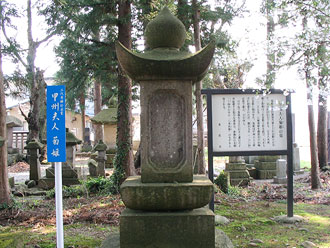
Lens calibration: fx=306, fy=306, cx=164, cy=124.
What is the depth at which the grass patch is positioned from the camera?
15.9 ft

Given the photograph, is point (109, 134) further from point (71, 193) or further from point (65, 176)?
point (71, 193)

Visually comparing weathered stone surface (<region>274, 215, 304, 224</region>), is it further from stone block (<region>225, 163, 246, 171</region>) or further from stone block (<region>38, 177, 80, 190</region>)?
stone block (<region>38, 177, 80, 190</region>)

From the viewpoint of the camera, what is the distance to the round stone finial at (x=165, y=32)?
13.2 feet

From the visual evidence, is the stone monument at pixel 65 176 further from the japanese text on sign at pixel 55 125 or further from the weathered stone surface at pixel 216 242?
the japanese text on sign at pixel 55 125

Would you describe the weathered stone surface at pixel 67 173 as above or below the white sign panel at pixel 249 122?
below

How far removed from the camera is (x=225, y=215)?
646 centimetres

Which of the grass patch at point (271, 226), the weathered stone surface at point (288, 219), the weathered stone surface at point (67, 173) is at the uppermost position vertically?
the weathered stone surface at point (67, 173)

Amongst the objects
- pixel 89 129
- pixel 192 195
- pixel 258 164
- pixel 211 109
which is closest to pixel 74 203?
pixel 211 109

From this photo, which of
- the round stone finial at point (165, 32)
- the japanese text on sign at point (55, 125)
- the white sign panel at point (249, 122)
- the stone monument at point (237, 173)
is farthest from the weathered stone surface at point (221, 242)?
the stone monument at point (237, 173)

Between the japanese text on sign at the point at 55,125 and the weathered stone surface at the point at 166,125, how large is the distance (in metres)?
1.00

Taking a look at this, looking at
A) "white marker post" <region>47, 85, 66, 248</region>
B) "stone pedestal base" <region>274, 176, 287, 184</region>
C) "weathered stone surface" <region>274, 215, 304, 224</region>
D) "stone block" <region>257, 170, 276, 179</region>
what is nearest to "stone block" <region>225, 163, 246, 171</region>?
"stone pedestal base" <region>274, 176, 287, 184</region>

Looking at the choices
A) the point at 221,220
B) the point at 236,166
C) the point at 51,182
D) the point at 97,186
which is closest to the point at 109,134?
the point at 51,182

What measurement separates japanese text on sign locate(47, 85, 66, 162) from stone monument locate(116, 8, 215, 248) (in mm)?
853

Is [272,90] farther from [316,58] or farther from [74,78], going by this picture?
[74,78]
